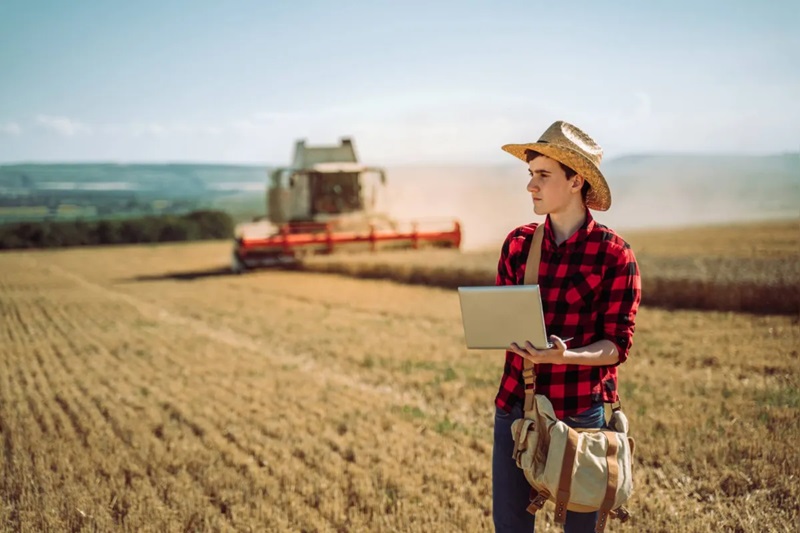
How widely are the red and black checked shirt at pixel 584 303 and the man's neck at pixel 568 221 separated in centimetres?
3

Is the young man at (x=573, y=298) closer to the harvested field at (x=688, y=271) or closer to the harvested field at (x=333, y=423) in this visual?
the harvested field at (x=333, y=423)

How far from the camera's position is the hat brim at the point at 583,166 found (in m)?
2.96

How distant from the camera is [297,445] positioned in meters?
6.52

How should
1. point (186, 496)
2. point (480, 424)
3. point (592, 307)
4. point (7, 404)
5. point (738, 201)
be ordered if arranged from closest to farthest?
point (592, 307)
point (186, 496)
point (480, 424)
point (7, 404)
point (738, 201)

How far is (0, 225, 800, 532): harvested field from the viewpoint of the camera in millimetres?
5070

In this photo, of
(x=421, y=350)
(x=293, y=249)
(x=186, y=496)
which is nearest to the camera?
(x=186, y=496)

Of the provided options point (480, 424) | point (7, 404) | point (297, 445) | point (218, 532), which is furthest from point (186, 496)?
point (7, 404)

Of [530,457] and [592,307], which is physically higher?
[592,307]

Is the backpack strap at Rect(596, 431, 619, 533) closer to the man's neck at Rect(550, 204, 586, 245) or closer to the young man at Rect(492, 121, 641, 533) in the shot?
the young man at Rect(492, 121, 641, 533)

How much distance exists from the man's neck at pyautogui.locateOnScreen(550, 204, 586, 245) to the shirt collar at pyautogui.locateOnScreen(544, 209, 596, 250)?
0.06 feet

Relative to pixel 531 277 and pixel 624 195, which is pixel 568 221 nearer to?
pixel 531 277

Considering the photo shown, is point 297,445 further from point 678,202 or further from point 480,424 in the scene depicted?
point 678,202

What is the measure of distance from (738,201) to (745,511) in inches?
1975

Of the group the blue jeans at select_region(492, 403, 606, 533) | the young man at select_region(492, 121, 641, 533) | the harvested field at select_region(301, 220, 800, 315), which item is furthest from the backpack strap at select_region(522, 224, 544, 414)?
the harvested field at select_region(301, 220, 800, 315)
